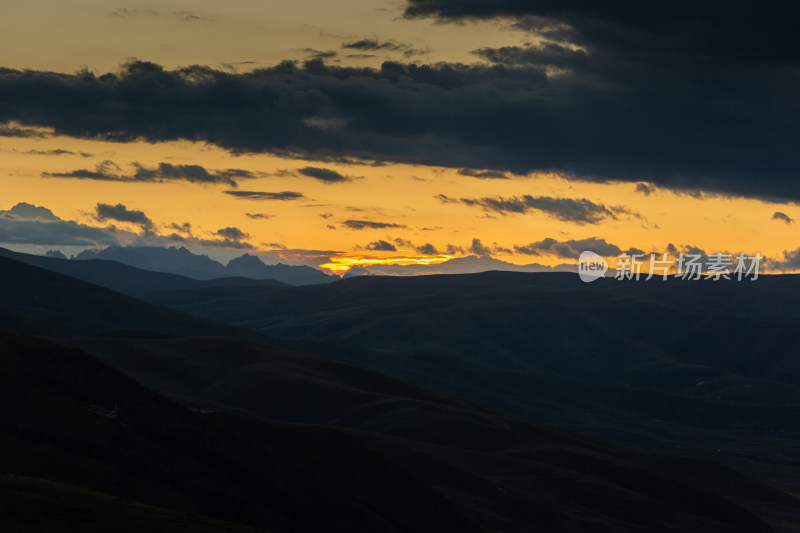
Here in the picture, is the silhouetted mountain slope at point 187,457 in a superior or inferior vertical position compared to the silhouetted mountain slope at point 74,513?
inferior

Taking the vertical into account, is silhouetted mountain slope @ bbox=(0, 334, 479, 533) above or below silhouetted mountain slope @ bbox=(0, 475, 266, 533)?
below

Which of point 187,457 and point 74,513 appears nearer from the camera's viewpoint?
point 74,513

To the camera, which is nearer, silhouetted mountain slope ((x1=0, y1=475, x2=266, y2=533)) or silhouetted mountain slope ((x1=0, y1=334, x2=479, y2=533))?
silhouetted mountain slope ((x1=0, y1=475, x2=266, y2=533))

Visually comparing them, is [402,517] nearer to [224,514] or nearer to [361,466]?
[361,466]

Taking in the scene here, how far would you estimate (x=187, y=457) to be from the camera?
142 m

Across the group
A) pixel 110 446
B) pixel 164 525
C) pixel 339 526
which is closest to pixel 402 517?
pixel 339 526

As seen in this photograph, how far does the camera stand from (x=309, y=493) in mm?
154375

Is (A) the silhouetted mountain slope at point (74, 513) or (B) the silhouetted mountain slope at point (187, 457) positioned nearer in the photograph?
(A) the silhouetted mountain slope at point (74, 513)

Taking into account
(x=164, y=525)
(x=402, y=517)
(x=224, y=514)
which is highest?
(x=164, y=525)

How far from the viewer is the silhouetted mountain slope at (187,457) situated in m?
116

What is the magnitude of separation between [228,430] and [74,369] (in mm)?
32296

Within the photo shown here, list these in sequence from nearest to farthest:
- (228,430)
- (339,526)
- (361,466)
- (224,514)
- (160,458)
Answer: (224,514) → (160,458) → (339,526) → (228,430) → (361,466)

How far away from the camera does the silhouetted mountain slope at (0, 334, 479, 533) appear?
116m

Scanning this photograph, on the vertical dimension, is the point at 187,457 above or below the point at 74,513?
below
